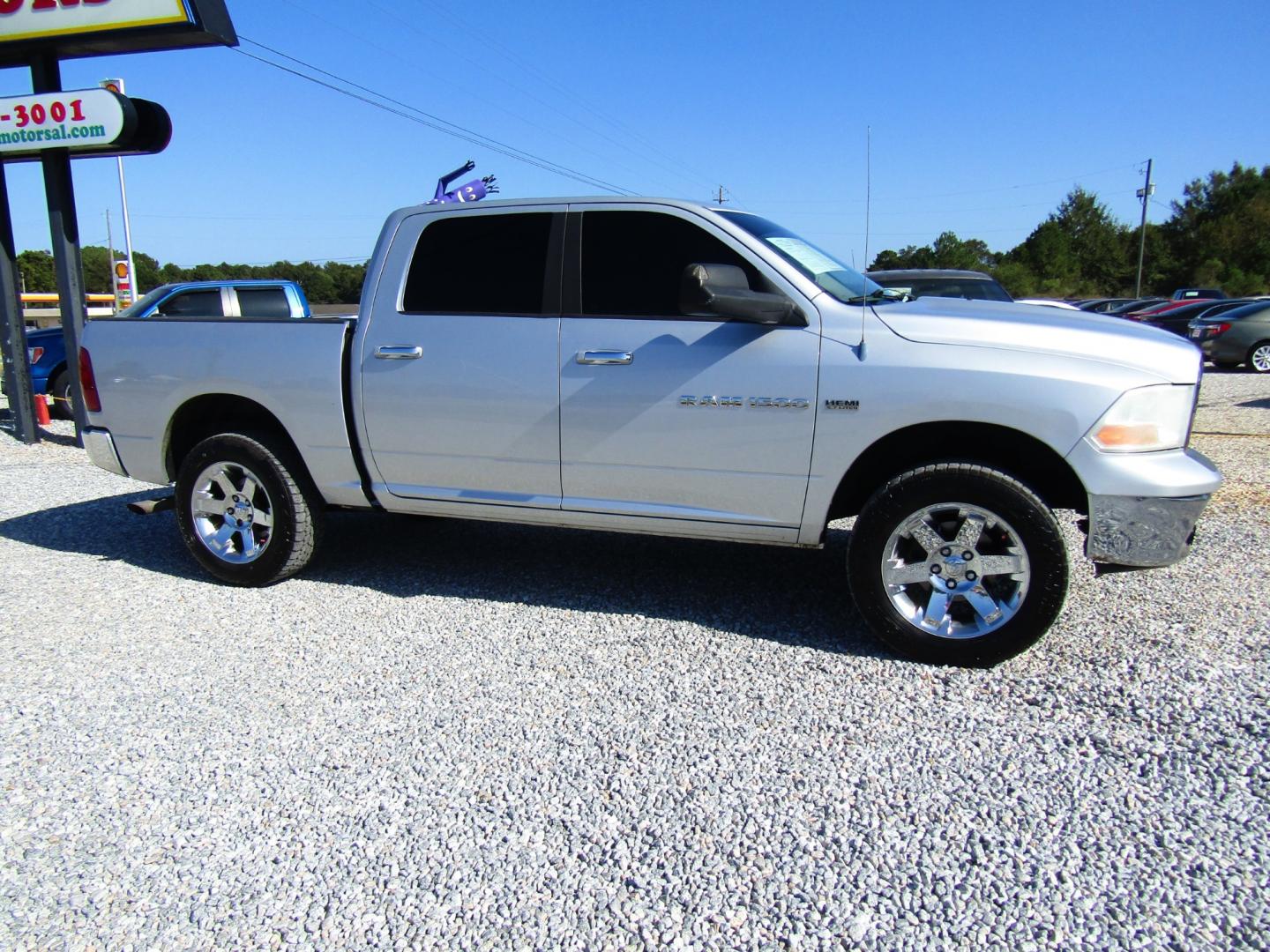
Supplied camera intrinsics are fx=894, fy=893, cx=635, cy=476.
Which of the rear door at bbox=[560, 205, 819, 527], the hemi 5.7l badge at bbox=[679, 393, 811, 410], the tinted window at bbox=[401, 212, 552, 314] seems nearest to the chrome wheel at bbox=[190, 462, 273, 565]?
the tinted window at bbox=[401, 212, 552, 314]

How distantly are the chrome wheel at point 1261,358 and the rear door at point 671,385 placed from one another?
17482 millimetres

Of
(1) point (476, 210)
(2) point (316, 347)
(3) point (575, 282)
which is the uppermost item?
(1) point (476, 210)

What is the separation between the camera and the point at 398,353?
14.7 feet

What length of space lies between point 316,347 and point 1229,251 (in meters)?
64.4

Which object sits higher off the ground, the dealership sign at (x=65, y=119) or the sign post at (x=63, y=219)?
the dealership sign at (x=65, y=119)

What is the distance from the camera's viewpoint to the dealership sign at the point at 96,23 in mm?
9406

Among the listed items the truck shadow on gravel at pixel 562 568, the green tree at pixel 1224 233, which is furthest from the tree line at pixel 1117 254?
the truck shadow on gravel at pixel 562 568

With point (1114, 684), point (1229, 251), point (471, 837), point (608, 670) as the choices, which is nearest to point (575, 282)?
point (608, 670)

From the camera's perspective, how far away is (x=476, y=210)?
4.57 metres

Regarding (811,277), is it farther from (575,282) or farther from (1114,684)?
(1114,684)

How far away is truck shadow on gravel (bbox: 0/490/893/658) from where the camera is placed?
4.47 m

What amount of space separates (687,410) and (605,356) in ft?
1.53

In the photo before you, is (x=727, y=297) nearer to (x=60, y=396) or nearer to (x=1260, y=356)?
(x=60, y=396)

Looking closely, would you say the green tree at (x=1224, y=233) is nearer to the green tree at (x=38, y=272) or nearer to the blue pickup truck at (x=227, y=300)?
the blue pickup truck at (x=227, y=300)
